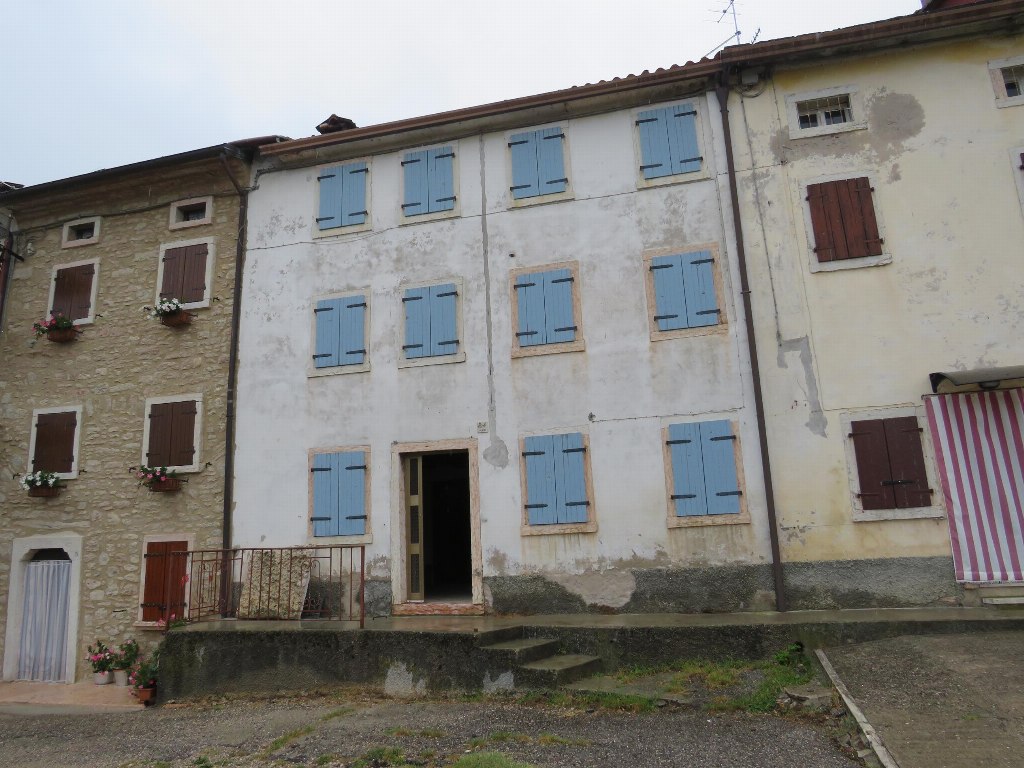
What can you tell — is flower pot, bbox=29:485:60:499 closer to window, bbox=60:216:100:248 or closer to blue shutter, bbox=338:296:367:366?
window, bbox=60:216:100:248

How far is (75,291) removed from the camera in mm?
11789

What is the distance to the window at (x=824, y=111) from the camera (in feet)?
30.3

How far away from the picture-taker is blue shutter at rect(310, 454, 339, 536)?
32.2 feet

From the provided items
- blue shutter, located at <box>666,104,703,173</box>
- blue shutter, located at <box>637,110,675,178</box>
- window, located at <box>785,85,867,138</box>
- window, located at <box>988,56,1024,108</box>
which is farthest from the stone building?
window, located at <box>988,56,1024,108</box>

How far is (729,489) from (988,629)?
9.30ft

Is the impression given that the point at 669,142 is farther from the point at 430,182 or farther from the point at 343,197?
the point at 343,197

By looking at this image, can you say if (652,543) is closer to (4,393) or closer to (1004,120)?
(1004,120)

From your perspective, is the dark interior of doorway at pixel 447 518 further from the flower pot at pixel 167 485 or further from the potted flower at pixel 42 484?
the potted flower at pixel 42 484

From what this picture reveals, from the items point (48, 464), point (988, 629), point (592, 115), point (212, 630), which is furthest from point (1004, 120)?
point (48, 464)

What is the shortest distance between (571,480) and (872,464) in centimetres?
352

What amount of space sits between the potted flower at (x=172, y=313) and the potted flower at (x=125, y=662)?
469cm

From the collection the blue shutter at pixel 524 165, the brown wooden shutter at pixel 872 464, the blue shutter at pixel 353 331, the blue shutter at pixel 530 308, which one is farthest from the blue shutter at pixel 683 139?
the blue shutter at pixel 353 331

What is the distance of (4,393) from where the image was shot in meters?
11.8

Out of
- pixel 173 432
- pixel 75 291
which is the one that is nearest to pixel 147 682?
pixel 173 432
